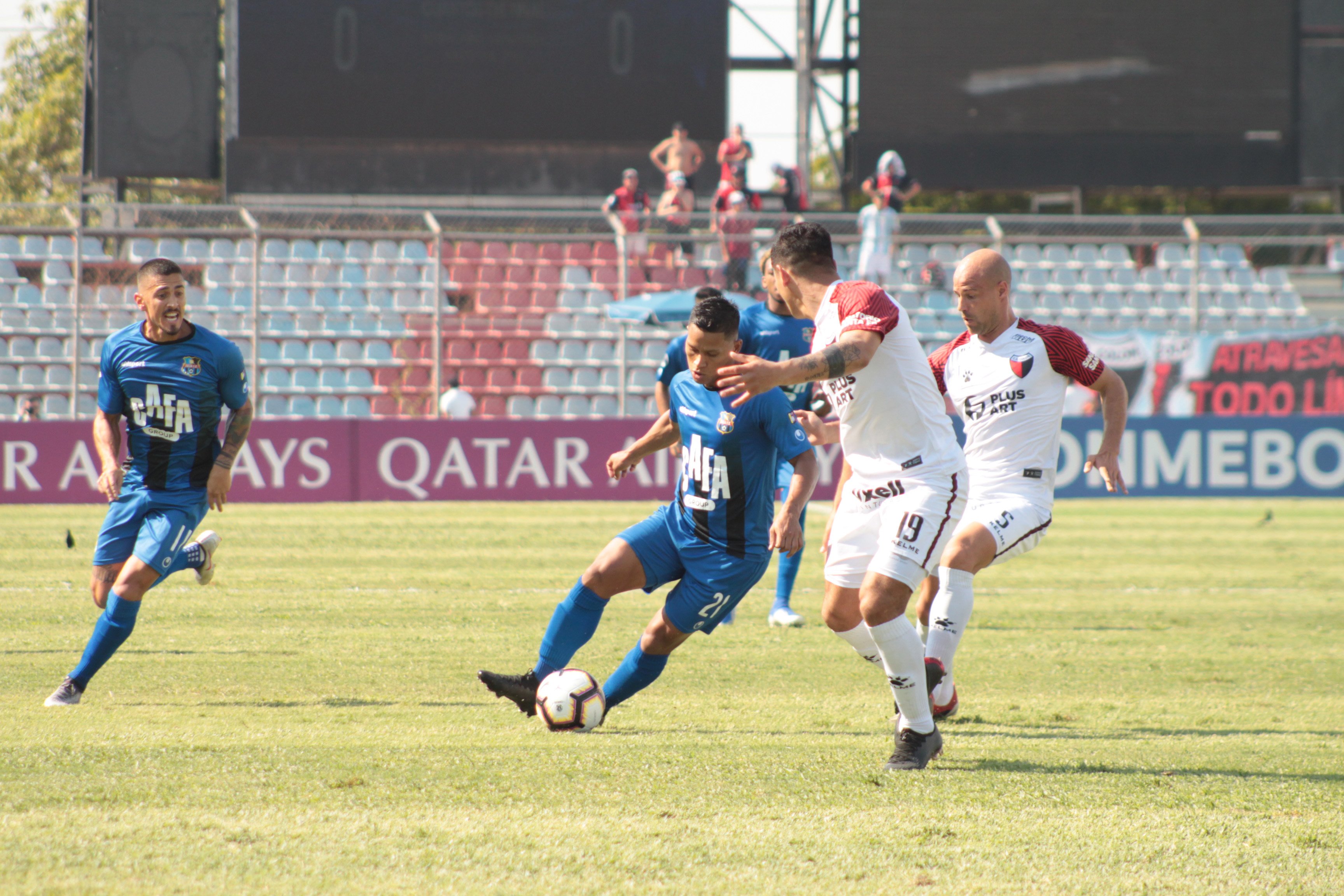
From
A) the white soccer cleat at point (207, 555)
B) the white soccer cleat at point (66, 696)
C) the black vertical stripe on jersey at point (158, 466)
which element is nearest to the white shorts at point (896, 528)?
the black vertical stripe on jersey at point (158, 466)

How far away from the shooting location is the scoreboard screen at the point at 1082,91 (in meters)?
25.1

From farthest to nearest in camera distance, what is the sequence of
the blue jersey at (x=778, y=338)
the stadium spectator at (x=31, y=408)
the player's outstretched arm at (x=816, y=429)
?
the stadium spectator at (x=31, y=408), the blue jersey at (x=778, y=338), the player's outstretched arm at (x=816, y=429)

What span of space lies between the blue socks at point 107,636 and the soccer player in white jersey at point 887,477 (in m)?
3.12

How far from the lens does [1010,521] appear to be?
20.0ft

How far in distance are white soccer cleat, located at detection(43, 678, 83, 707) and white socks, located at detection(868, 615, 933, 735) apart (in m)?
3.55

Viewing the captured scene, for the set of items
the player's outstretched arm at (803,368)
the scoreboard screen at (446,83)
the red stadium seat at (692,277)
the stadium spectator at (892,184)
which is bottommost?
the player's outstretched arm at (803,368)

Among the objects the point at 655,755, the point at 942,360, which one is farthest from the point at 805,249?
the point at 655,755

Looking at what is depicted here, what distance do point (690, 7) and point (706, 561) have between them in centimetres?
2085

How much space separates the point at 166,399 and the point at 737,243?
15.4m

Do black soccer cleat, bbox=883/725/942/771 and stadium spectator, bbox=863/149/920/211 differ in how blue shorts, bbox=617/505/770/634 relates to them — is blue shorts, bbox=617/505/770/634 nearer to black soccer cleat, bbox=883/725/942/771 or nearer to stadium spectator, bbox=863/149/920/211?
black soccer cleat, bbox=883/725/942/771

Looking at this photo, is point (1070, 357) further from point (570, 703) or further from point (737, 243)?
point (737, 243)

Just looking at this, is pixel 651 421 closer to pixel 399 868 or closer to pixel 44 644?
pixel 44 644

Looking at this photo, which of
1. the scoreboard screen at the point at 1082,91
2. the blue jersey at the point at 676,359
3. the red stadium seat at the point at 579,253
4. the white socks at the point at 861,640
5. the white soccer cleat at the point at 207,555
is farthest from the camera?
the scoreboard screen at the point at 1082,91

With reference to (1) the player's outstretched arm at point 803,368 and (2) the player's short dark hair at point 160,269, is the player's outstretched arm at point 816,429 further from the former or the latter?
(2) the player's short dark hair at point 160,269
